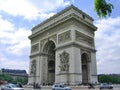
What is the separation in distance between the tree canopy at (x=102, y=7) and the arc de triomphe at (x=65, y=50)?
27244mm

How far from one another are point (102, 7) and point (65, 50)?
2964 centimetres

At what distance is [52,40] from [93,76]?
10.7 m

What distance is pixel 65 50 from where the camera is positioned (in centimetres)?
3331

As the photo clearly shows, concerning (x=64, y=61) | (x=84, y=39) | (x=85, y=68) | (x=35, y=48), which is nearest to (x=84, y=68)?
(x=85, y=68)

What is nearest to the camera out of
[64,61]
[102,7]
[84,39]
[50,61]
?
[102,7]

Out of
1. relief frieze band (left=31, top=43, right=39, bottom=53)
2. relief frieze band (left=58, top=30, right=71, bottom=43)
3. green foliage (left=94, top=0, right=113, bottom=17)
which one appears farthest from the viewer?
relief frieze band (left=31, top=43, right=39, bottom=53)

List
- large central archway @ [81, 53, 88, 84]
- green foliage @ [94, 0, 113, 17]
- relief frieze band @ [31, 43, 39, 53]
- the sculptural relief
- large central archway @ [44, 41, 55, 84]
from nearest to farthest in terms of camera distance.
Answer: green foliage @ [94, 0, 113, 17], the sculptural relief, large central archway @ [81, 53, 88, 84], large central archway @ [44, 41, 55, 84], relief frieze band @ [31, 43, 39, 53]

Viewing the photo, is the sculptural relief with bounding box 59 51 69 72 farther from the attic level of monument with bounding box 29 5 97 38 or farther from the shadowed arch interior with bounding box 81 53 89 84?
the attic level of monument with bounding box 29 5 97 38

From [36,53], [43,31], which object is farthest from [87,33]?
[36,53]

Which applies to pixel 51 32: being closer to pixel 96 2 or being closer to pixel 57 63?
pixel 57 63

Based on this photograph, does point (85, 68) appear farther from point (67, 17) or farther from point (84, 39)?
point (67, 17)

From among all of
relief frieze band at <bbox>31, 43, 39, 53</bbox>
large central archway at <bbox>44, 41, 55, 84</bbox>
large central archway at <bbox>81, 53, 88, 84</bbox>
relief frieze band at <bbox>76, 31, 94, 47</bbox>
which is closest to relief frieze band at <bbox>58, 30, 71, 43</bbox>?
relief frieze band at <bbox>76, 31, 94, 47</bbox>

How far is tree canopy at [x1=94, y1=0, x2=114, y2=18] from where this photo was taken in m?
3.68

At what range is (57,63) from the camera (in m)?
34.6
